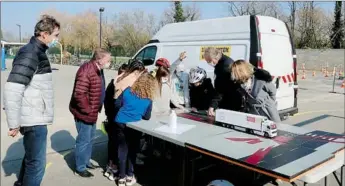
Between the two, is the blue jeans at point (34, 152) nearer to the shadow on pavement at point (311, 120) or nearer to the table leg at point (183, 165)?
the table leg at point (183, 165)

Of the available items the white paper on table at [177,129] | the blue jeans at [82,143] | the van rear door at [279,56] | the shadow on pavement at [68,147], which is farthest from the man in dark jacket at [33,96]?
the van rear door at [279,56]

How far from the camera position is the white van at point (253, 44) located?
636 centimetres

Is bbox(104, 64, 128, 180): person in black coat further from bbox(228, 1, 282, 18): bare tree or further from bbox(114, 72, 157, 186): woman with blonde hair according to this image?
bbox(228, 1, 282, 18): bare tree

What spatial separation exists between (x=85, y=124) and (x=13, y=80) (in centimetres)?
157

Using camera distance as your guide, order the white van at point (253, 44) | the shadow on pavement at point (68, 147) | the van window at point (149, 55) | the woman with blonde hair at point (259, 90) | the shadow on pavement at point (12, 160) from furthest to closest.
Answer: the van window at point (149, 55) → the white van at point (253, 44) → the shadow on pavement at point (68, 147) → the shadow on pavement at point (12, 160) → the woman with blonde hair at point (259, 90)

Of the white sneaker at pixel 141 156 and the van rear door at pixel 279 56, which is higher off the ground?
the van rear door at pixel 279 56

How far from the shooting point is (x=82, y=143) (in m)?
4.25

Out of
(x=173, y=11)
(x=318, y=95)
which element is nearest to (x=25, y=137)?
(x=318, y=95)

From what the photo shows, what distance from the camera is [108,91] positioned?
4.56 meters

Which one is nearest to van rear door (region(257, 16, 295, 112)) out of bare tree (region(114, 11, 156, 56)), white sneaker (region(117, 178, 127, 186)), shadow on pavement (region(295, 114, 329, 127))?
shadow on pavement (region(295, 114, 329, 127))

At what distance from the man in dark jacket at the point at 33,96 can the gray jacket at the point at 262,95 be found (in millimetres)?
2190

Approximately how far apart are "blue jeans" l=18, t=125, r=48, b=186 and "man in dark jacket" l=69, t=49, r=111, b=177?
100cm

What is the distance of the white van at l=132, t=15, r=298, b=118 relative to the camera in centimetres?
636

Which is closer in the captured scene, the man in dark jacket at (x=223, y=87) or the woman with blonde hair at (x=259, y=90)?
the woman with blonde hair at (x=259, y=90)
